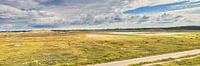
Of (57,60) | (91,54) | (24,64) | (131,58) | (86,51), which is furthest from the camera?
(86,51)

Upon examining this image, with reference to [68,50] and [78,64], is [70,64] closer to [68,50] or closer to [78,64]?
[78,64]

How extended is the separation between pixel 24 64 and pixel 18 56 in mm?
18210

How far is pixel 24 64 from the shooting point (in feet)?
262

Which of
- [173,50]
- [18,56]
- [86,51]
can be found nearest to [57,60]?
[18,56]

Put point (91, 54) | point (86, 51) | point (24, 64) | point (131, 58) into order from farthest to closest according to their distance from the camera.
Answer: point (86, 51) → point (91, 54) → point (131, 58) → point (24, 64)

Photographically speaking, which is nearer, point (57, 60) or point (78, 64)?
point (78, 64)

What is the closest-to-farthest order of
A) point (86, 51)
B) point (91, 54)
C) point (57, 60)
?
point (57, 60), point (91, 54), point (86, 51)

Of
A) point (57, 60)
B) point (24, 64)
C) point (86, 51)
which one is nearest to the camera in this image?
point (24, 64)

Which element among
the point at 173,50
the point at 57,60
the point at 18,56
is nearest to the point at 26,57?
the point at 18,56

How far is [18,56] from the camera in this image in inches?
3834

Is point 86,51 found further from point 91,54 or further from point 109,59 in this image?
point 109,59

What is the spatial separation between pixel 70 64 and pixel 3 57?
78.5 ft

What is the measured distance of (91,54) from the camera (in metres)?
102

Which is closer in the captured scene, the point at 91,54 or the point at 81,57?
the point at 81,57
